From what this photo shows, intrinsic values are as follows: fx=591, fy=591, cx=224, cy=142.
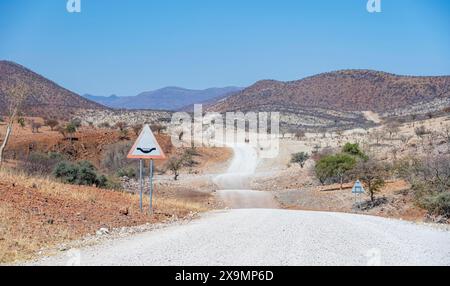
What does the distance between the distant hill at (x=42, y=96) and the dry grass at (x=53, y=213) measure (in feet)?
221

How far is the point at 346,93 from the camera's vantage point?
135750 mm

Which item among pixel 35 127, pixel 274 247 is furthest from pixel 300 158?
pixel 274 247

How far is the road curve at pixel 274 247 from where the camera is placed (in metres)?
9.16

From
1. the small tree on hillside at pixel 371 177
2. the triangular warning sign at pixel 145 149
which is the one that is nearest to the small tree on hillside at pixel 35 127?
the small tree on hillside at pixel 371 177

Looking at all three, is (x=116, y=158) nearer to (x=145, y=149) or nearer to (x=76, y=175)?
(x=76, y=175)

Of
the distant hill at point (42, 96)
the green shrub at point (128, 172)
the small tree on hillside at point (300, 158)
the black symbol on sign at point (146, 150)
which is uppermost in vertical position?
the distant hill at point (42, 96)

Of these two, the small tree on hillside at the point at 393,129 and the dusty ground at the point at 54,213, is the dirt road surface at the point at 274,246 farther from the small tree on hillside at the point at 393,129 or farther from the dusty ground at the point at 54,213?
the small tree on hillside at the point at 393,129

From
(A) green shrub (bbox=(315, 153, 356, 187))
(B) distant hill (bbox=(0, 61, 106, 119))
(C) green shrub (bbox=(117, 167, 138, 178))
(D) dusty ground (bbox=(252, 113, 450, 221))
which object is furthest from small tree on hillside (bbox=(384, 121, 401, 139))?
(B) distant hill (bbox=(0, 61, 106, 119))

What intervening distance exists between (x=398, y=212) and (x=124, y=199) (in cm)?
1274

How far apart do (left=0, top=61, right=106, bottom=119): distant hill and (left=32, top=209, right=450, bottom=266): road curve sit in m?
74.0

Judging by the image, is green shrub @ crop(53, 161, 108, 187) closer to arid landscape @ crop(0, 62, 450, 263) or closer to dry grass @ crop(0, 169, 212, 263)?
arid landscape @ crop(0, 62, 450, 263)
